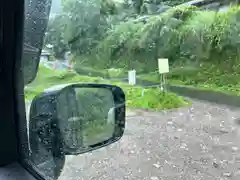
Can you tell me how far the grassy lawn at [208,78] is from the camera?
40.8 inches

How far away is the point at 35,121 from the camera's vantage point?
792mm

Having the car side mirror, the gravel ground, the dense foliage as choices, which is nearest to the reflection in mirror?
the car side mirror

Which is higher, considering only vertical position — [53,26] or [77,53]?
[53,26]

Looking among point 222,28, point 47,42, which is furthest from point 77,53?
point 222,28

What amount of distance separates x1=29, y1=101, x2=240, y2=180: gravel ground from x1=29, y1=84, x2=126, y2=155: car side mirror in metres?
0.14

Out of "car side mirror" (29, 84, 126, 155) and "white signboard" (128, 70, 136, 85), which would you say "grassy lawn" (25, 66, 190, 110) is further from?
"car side mirror" (29, 84, 126, 155)

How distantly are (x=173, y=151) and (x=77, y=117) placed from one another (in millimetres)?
424

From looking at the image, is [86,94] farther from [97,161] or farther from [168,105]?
[168,105]

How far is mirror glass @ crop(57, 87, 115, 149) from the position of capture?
78 cm

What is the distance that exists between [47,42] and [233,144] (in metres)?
0.77

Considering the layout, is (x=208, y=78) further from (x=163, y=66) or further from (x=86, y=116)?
(x=86, y=116)

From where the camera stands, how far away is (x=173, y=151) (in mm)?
1050

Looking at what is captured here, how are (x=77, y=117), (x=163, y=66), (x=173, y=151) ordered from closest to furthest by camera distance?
1. (x=77, y=117)
2. (x=173, y=151)
3. (x=163, y=66)

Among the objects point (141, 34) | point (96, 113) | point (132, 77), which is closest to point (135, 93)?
point (132, 77)
